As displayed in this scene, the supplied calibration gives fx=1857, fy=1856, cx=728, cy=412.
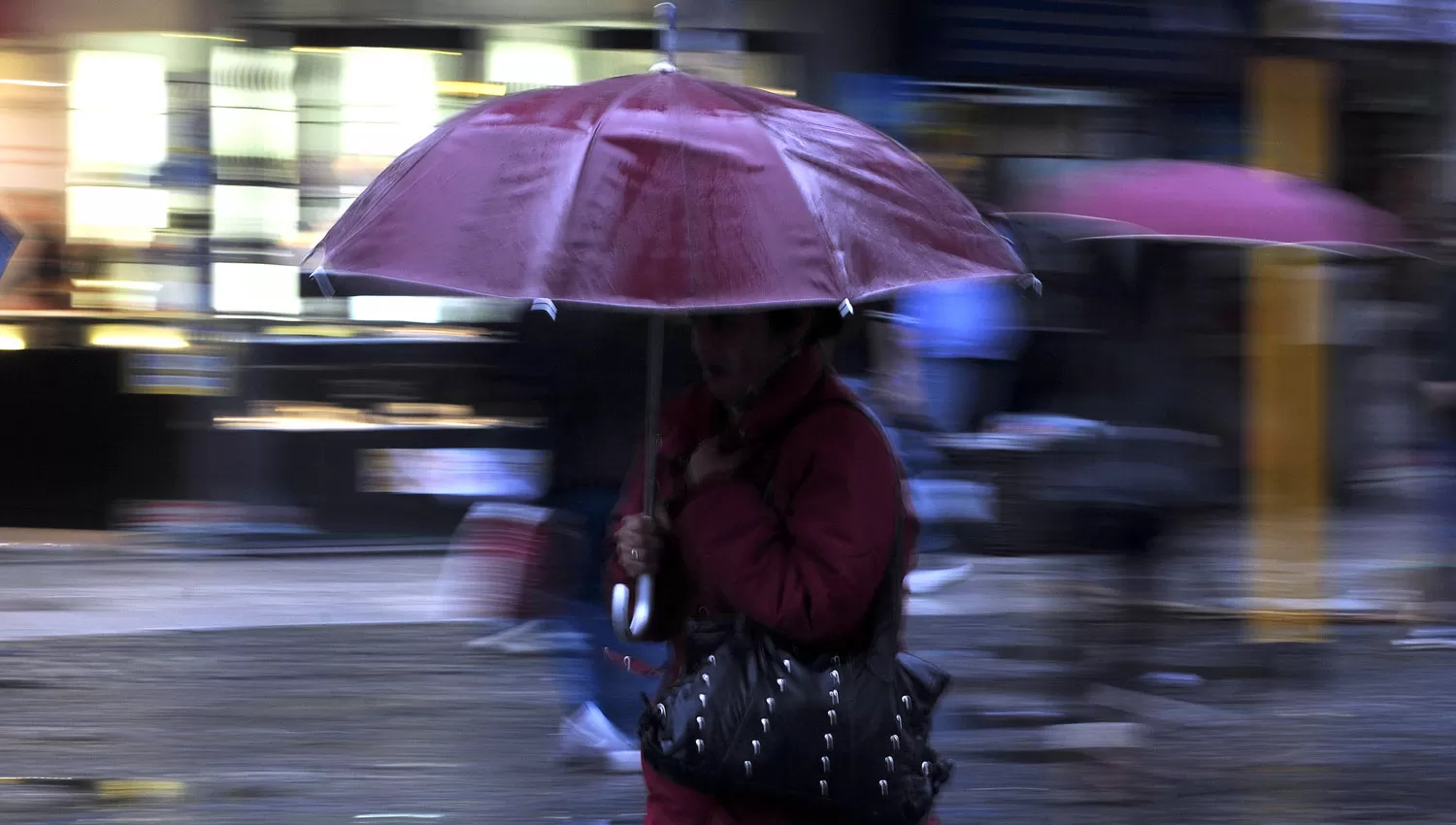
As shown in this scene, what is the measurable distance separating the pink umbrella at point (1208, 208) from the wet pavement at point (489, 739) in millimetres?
1767

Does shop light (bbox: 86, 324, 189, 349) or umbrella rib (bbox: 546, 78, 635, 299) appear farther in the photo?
shop light (bbox: 86, 324, 189, 349)

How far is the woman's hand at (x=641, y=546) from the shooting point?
9.72 ft

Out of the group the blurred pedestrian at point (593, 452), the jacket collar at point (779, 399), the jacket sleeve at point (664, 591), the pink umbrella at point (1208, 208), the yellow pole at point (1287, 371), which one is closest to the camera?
the jacket collar at point (779, 399)

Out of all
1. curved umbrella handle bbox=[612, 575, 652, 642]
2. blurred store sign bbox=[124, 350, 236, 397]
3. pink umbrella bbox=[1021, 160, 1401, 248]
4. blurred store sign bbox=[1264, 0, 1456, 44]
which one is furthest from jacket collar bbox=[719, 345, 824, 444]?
blurred store sign bbox=[124, 350, 236, 397]

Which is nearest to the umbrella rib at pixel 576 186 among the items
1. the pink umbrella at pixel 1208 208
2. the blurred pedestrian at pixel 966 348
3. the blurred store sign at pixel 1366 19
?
the pink umbrella at pixel 1208 208

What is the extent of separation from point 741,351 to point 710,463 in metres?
0.19

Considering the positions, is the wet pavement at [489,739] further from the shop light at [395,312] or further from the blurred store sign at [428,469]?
the shop light at [395,312]

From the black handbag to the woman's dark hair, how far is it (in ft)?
1.23

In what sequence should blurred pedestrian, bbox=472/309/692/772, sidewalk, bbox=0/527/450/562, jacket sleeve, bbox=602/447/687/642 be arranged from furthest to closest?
sidewalk, bbox=0/527/450/562 → blurred pedestrian, bbox=472/309/692/772 → jacket sleeve, bbox=602/447/687/642

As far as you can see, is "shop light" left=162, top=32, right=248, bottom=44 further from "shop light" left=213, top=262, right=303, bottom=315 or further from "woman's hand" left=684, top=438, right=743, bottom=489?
"woman's hand" left=684, top=438, right=743, bottom=489

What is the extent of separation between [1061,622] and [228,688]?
3201mm

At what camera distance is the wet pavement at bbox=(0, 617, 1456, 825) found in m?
5.72

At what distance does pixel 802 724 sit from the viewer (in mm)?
2709

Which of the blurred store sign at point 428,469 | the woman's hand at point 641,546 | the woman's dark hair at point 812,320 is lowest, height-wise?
the blurred store sign at point 428,469
